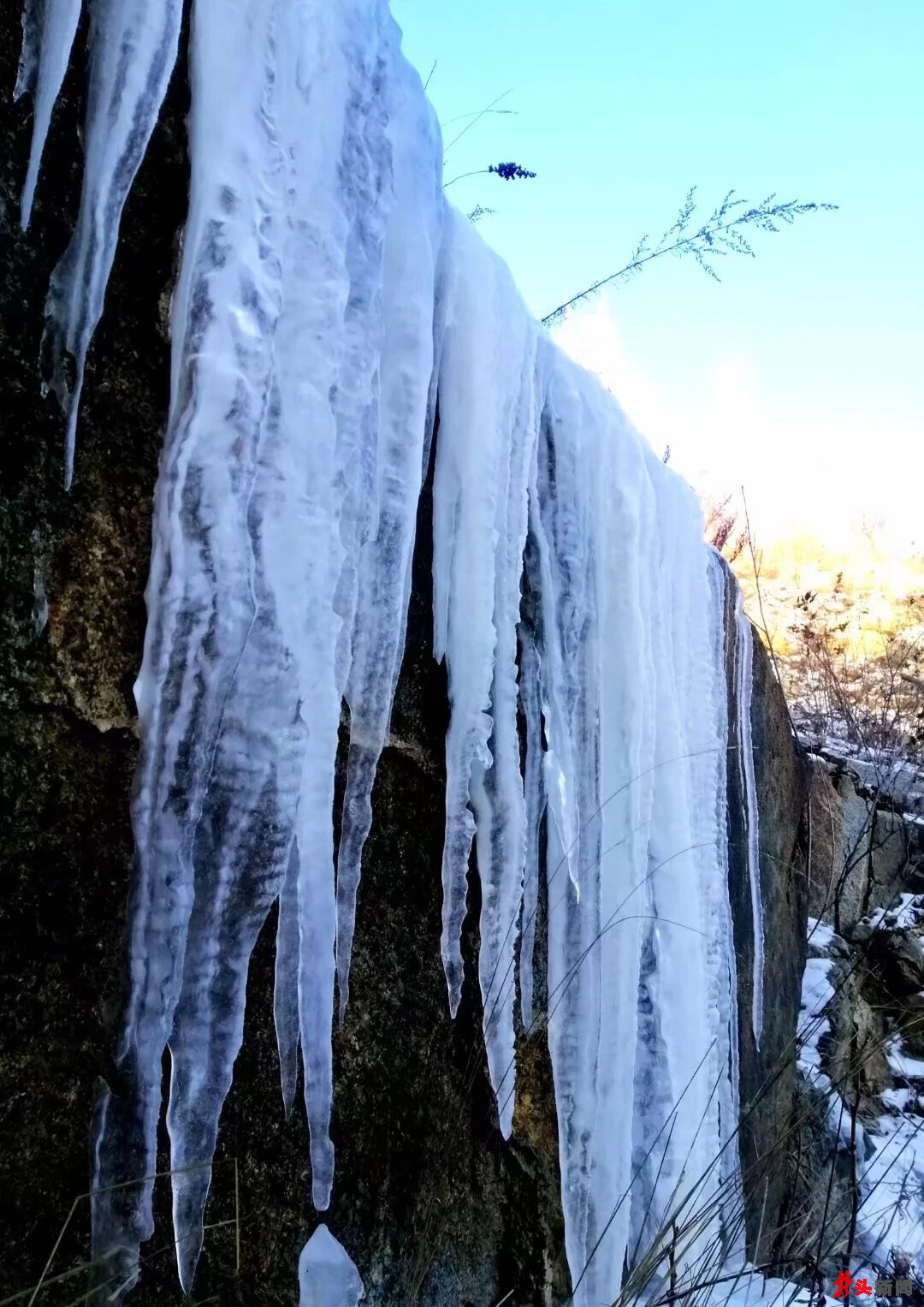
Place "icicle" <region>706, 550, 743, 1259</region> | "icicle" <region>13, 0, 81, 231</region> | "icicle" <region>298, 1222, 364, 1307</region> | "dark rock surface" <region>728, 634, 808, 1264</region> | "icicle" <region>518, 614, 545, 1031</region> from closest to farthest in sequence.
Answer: "icicle" <region>13, 0, 81, 231</region> < "icicle" <region>298, 1222, 364, 1307</region> < "icicle" <region>518, 614, 545, 1031</region> < "icicle" <region>706, 550, 743, 1259</region> < "dark rock surface" <region>728, 634, 808, 1264</region>

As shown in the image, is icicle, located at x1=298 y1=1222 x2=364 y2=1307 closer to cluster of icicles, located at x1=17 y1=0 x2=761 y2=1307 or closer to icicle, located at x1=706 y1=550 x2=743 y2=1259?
cluster of icicles, located at x1=17 y1=0 x2=761 y2=1307

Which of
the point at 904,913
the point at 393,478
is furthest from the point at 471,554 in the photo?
the point at 904,913

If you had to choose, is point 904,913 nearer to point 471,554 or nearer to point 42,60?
point 471,554

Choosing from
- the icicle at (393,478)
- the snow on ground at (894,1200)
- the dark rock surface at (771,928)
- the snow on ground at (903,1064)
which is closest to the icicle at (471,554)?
the icicle at (393,478)

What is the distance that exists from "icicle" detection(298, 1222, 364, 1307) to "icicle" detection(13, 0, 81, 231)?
3.90 ft

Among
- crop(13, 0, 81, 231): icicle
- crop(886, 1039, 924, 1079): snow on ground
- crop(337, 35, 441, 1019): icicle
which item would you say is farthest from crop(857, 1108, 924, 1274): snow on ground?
crop(13, 0, 81, 231): icicle

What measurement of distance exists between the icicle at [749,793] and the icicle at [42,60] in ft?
7.86

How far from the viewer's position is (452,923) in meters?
1.32

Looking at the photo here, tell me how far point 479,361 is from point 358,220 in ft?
1.19

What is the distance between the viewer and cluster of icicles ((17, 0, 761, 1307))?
0.88 metres

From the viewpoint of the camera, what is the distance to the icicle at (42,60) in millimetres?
829

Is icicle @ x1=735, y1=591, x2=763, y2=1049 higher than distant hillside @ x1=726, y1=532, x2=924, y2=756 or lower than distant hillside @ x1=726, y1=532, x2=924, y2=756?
lower

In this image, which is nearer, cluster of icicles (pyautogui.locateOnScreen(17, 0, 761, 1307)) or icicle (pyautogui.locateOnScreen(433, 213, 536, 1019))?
cluster of icicles (pyautogui.locateOnScreen(17, 0, 761, 1307))

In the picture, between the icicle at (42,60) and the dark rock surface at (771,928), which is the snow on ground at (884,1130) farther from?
the icicle at (42,60)
